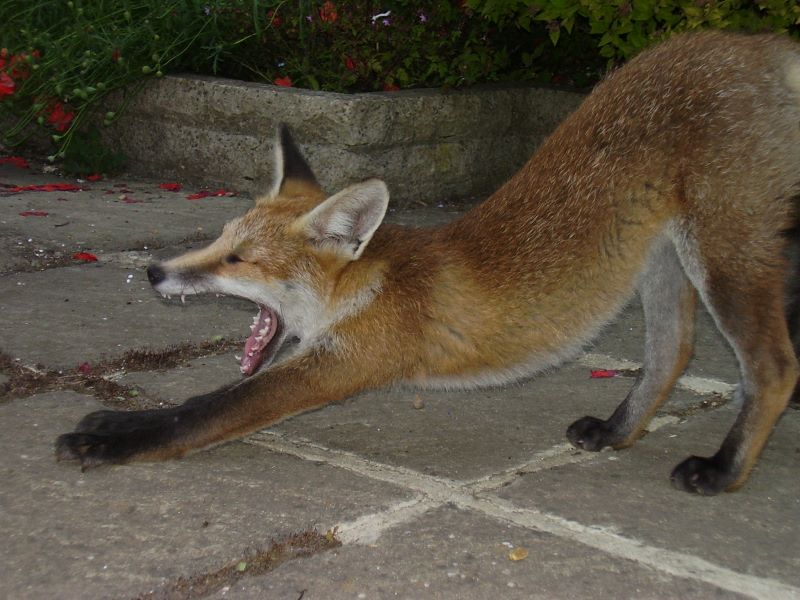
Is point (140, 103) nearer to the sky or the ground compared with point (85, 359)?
nearer to the sky

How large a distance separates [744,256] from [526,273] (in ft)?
2.35

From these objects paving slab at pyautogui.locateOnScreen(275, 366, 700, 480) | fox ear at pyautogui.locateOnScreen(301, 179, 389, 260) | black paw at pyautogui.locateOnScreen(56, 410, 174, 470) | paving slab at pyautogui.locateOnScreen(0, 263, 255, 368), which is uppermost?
fox ear at pyautogui.locateOnScreen(301, 179, 389, 260)

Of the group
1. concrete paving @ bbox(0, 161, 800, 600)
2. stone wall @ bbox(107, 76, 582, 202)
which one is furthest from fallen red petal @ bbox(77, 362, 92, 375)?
stone wall @ bbox(107, 76, 582, 202)

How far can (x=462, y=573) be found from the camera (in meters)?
2.50

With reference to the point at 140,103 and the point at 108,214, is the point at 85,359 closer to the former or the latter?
the point at 108,214

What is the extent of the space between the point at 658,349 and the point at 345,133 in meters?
3.55

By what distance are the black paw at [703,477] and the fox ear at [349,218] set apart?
131cm

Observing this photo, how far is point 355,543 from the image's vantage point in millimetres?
2639

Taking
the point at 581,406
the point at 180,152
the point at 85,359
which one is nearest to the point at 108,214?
the point at 180,152

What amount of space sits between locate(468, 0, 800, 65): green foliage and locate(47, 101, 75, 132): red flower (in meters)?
3.54

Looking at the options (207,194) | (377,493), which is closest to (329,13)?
(207,194)

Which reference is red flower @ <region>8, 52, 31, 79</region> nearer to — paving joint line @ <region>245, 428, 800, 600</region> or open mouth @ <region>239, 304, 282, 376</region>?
open mouth @ <region>239, 304, 282, 376</region>

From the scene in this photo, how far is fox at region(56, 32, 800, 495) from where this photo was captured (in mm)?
3131

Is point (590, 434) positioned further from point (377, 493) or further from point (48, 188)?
point (48, 188)
